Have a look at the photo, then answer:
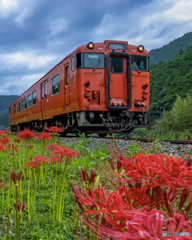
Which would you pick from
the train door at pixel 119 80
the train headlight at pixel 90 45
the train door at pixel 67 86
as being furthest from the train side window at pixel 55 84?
the train door at pixel 119 80

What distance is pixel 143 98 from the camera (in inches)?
347

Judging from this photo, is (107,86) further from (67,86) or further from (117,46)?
(67,86)

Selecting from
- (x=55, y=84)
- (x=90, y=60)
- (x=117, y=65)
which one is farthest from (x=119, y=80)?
(x=55, y=84)

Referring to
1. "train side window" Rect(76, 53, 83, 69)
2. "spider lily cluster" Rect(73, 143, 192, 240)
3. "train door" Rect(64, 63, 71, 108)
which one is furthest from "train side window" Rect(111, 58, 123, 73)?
"spider lily cluster" Rect(73, 143, 192, 240)

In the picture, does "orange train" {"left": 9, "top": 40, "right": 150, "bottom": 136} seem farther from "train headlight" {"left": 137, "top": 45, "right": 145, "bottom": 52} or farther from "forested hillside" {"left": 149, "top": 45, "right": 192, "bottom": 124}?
"forested hillside" {"left": 149, "top": 45, "right": 192, "bottom": 124}

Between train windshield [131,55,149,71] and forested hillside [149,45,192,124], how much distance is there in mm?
44733

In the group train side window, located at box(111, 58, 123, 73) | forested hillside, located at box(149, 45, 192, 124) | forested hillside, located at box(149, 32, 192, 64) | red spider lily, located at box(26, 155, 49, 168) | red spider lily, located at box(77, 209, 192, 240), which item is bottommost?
red spider lily, located at box(26, 155, 49, 168)

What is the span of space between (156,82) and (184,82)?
9.16 m

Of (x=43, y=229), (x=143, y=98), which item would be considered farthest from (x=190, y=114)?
(x=43, y=229)

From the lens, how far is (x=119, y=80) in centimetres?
864

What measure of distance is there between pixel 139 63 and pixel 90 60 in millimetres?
1880

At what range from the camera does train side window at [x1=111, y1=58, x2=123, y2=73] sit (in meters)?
8.63

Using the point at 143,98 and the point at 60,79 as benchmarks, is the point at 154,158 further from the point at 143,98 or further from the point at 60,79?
the point at 60,79

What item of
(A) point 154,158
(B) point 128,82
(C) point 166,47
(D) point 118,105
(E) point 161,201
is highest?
(C) point 166,47
